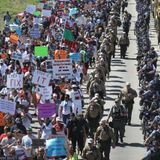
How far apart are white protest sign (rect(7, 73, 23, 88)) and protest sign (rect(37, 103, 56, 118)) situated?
2.90 meters

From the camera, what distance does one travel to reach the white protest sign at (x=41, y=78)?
24.8 meters

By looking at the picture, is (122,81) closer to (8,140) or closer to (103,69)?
(103,69)

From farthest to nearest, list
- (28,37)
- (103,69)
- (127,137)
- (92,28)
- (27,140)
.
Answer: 1. (92,28)
2. (28,37)
3. (103,69)
4. (127,137)
5. (27,140)

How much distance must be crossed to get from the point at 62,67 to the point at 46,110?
487 centimetres

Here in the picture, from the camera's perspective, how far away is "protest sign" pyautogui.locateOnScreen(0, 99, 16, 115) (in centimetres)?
2158

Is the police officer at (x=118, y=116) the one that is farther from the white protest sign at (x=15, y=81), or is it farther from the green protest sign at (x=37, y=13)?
the green protest sign at (x=37, y=13)

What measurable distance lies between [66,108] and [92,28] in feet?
67.0

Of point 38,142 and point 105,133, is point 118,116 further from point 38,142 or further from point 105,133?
point 38,142

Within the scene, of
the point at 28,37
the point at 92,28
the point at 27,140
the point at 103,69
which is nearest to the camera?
the point at 27,140

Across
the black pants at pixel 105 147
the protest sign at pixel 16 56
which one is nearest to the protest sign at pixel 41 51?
the protest sign at pixel 16 56

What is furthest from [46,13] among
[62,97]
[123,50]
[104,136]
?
[104,136]

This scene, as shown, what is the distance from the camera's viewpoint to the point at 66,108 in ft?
75.5

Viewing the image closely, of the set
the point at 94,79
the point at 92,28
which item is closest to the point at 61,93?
the point at 94,79

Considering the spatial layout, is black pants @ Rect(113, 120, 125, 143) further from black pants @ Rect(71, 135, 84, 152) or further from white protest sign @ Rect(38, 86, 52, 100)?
white protest sign @ Rect(38, 86, 52, 100)
